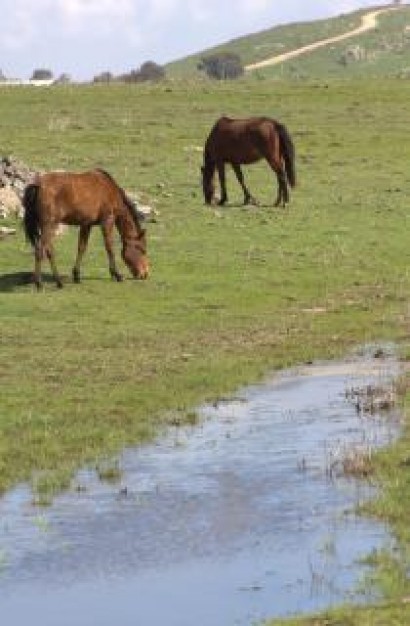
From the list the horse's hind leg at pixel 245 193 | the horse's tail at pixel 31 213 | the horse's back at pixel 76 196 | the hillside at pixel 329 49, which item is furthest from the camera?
the hillside at pixel 329 49

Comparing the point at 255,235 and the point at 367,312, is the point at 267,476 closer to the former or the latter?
the point at 367,312

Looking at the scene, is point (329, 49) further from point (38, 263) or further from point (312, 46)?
point (38, 263)

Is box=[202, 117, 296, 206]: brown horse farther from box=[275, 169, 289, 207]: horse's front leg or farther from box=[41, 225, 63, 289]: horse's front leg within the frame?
box=[41, 225, 63, 289]: horse's front leg

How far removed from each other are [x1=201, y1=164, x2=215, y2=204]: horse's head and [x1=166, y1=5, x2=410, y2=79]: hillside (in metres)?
51.9

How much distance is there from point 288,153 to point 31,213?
31.8 ft

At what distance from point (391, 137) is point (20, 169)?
53.8 ft

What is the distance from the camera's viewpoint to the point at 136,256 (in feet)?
72.0

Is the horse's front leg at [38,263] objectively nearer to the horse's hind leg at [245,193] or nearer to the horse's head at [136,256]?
the horse's head at [136,256]

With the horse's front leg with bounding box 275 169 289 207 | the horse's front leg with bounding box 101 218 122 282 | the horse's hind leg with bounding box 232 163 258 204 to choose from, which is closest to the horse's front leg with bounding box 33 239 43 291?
the horse's front leg with bounding box 101 218 122 282

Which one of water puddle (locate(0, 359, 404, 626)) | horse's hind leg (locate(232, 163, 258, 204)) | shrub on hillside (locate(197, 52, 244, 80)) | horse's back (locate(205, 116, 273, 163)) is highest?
horse's back (locate(205, 116, 273, 163))

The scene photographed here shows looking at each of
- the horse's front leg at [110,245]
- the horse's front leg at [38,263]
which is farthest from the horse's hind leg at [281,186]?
the horse's front leg at [38,263]

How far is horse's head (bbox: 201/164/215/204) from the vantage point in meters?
29.0

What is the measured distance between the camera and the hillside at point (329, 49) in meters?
89.2

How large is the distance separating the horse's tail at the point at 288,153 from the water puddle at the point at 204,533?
54.0ft
